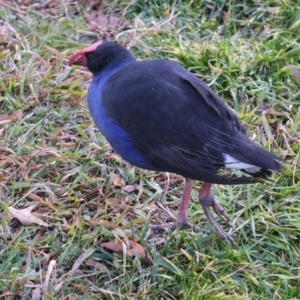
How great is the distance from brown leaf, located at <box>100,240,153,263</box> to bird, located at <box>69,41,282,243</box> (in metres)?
0.39

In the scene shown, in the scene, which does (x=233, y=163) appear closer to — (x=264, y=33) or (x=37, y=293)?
(x=37, y=293)

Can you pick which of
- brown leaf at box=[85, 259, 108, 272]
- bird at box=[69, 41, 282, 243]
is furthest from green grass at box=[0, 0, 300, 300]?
bird at box=[69, 41, 282, 243]

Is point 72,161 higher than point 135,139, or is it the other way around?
point 135,139

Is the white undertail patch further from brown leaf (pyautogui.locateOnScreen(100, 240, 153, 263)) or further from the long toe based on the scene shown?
brown leaf (pyautogui.locateOnScreen(100, 240, 153, 263))

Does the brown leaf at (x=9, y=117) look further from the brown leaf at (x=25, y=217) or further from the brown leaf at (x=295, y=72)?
the brown leaf at (x=295, y=72)

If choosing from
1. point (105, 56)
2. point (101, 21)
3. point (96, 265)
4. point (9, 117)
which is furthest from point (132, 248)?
point (101, 21)

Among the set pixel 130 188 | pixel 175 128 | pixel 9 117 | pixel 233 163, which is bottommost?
pixel 130 188

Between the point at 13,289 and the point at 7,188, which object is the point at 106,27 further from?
the point at 13,289

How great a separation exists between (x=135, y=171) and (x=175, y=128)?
2.52ft

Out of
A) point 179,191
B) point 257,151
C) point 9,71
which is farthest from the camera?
point 9,71

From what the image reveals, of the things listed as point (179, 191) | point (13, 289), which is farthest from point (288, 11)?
point (13, 289)

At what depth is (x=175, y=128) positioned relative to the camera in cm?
246

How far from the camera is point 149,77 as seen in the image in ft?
8.36

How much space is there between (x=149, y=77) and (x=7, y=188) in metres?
0.99
